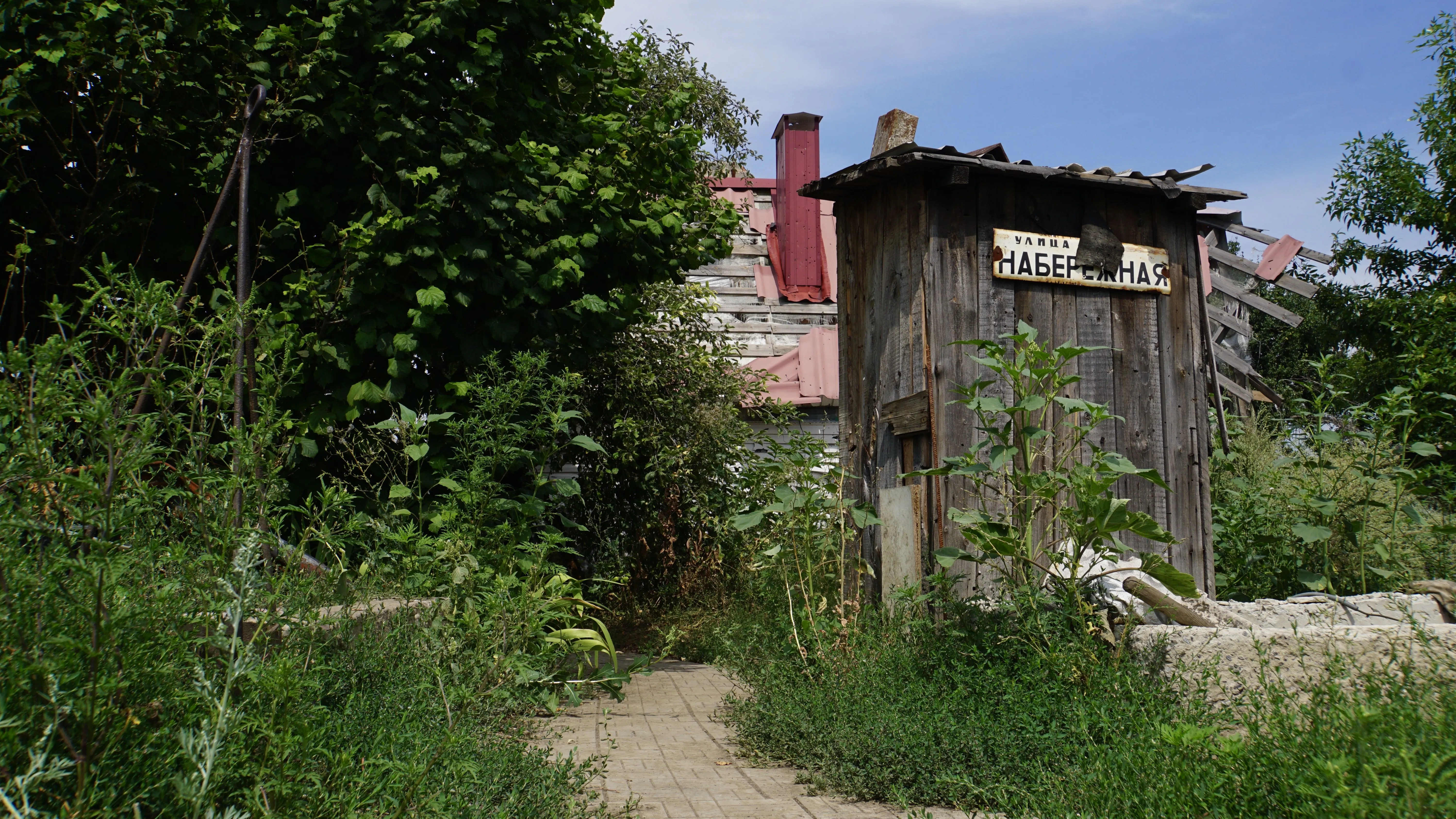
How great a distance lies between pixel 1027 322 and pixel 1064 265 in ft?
1.42

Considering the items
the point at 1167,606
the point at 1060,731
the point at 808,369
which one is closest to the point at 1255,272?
the point at 808,369

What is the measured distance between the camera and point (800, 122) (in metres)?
13.8

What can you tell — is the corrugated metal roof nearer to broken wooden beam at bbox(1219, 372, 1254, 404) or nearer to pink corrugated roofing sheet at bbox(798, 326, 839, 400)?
pink corrugated roofing sheet at bbox(798, 326, 839, 400)

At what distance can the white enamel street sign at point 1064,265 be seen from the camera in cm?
579

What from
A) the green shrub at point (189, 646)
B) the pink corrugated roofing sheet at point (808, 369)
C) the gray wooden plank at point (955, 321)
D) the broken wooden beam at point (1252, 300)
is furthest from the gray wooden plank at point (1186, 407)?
the broken wooden beam at point (1252, 300)

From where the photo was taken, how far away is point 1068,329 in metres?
5.91

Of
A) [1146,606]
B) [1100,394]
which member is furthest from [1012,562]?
[1100,394]

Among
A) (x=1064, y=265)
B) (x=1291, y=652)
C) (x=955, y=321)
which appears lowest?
(x=1291, y=652)

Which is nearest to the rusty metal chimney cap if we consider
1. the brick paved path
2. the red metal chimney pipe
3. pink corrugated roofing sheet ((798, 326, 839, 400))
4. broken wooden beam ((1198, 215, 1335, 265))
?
the red metal chimney pipe

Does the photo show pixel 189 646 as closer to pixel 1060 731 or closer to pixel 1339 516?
pixel 1060 731

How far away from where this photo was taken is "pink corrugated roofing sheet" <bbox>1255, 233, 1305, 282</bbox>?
51.7ft

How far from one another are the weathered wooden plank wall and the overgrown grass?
1.11 m

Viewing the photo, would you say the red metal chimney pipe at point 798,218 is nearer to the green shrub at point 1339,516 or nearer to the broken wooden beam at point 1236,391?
the broken wooden beam at point 1236,391

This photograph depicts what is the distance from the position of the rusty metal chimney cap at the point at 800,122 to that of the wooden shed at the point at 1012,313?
7746mm
